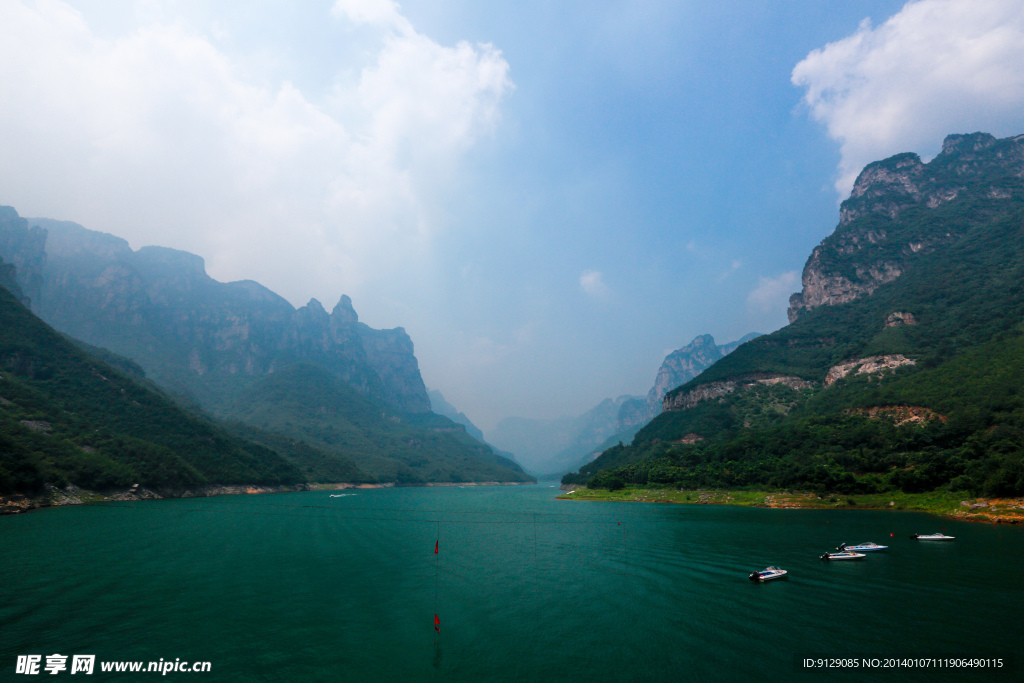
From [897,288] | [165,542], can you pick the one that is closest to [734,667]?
[165,542]

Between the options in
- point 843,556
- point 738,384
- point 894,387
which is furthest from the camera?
point 738,384

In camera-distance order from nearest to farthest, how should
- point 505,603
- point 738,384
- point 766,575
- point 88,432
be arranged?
point 505,603 < point 766,575 < point 88,432 < point 738,384

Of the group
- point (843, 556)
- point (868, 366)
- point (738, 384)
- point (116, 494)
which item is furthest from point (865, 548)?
point (738, 384)

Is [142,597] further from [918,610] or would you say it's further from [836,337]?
[836,337]

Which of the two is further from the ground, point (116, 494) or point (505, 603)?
point (116, 494)

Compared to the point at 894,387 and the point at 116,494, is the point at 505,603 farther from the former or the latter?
the point at 894,387

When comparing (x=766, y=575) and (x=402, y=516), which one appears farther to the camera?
(x=402, y=516)

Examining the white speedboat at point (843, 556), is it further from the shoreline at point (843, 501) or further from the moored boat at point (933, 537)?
the shoreline at point (843, 501)

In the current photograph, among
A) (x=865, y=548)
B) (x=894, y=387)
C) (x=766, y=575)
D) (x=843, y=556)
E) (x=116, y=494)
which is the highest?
(x=894, y=387)
